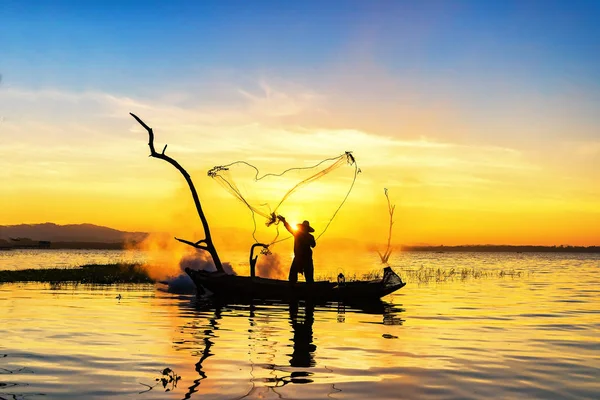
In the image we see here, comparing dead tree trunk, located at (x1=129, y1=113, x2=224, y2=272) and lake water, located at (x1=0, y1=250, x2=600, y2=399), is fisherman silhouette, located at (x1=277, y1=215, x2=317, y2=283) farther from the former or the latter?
dead tree trunk, located at (x1=129, y1=113, x2=224, y2=272)

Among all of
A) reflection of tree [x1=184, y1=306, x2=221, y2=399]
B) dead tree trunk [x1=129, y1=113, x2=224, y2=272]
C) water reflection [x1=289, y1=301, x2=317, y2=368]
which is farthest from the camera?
dead tree trunk [x1=129, y1=113, x2=224, y2=272]

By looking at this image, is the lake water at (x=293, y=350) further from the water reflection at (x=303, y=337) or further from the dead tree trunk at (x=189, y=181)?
the dead tree trunk at (x=189, y=181)

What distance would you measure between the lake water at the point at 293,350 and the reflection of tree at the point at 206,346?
37mm

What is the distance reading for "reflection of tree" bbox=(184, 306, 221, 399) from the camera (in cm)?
1090

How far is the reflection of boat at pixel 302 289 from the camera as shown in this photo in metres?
28.7

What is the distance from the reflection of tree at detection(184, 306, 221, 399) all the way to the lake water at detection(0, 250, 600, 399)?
0.12 ft

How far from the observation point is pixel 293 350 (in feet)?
50.2

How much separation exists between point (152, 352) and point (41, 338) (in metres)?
3.81

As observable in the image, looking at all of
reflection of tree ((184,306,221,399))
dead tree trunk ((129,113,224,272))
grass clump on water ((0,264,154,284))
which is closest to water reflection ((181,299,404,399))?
reflection of tree ((184,306,221,399))

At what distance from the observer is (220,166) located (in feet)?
93.4

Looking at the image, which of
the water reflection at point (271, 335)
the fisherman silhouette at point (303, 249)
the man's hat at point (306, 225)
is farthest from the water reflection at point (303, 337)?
the man's hat at point (306, 225)

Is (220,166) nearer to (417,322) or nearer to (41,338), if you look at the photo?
(417,322)

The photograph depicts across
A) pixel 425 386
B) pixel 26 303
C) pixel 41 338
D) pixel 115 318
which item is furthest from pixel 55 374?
pixel 26 303

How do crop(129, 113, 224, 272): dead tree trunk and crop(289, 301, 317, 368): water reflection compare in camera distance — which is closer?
crop(289, 301, 317, 368): water reflection
